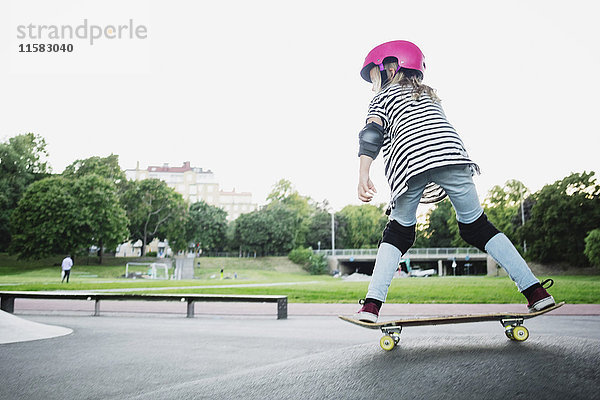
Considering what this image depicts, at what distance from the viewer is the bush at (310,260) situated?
52.8 meters

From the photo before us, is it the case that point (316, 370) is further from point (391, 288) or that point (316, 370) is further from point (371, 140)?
point (391, 288)

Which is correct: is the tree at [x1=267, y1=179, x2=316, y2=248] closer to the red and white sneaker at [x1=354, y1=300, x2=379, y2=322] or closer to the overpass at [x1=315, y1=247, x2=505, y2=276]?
the overpass at [x1=315, y1=247, x2=505, y2=276]

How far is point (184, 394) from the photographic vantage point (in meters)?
2.06

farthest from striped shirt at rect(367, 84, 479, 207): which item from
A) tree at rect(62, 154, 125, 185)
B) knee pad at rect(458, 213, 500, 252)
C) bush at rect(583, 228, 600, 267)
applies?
tree at rect(62, 154, 125, 185)

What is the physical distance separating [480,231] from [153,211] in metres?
50.3

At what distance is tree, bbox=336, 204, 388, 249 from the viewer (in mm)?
54000

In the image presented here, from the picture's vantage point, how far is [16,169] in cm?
2812

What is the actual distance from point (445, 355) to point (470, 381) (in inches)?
16.2

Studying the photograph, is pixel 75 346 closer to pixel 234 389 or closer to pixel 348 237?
pixel 234 389

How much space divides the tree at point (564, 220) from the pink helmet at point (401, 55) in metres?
24.7

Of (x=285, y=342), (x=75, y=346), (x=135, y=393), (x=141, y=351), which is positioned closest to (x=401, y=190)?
(x=135, y=393)

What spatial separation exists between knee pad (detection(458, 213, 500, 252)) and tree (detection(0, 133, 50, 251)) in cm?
2609

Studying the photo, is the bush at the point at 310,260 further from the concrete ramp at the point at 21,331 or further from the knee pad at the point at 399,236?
the knee pad at the point at 399,236

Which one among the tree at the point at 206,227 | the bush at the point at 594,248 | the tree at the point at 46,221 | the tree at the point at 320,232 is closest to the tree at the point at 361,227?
the tree at the point at 320,232
